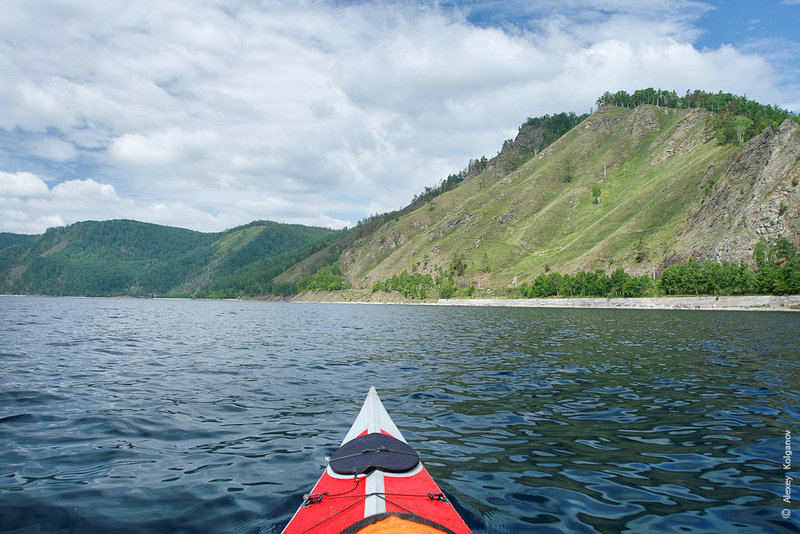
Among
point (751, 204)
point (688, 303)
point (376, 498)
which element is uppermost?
point (751, 204)

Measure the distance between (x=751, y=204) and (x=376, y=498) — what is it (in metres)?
142

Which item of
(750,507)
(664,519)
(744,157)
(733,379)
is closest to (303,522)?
(664,519)

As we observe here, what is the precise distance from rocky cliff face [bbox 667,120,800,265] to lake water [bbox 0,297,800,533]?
106867 millimetres

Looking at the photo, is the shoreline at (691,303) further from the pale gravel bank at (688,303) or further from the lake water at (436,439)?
the lake water at (436,439)

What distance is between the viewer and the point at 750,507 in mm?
7750

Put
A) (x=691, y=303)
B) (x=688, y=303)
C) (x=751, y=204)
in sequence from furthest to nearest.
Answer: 1. (x=751, y=204)
2. (x=688, y=303)
3. (x=691, y=303)

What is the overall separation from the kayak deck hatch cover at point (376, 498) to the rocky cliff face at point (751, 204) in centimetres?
12864

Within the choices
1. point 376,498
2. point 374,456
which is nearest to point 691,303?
point 374,456

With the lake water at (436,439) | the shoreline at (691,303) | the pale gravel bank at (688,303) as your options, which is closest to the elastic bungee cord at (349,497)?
the lake water at (436,439)

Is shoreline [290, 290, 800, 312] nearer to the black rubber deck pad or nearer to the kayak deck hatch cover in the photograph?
the black rubber deck pad

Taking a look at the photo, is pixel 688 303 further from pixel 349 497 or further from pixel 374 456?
pixel 349 497

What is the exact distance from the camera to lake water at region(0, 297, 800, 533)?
7773 millimetres

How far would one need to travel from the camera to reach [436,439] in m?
11.9

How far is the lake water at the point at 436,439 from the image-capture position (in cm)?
777
